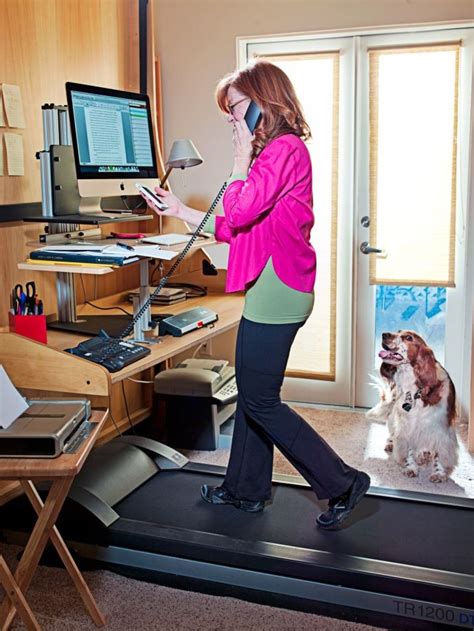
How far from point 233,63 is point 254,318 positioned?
6.85ft

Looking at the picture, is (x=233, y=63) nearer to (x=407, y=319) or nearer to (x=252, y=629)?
(x=407, y=319)

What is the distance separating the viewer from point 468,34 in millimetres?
3668

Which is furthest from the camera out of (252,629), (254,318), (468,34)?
(468,34)

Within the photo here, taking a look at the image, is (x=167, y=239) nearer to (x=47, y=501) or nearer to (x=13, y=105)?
(x=13, y=105)

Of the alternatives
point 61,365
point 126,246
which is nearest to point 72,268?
point 126,246

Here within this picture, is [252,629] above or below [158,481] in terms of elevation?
below

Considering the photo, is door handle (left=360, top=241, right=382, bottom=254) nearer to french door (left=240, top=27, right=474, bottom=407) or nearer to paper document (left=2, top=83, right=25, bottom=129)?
french door (left=240, top=27, right=474, bottom=407)

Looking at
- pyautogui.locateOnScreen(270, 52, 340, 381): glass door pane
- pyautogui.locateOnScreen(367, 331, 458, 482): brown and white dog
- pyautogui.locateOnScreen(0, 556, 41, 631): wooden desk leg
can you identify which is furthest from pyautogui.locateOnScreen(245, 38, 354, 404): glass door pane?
pyautogui.locateOnScreen(0, 556, 41, 631): wooden desk leg

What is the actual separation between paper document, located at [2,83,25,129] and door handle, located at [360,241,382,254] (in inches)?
72.5

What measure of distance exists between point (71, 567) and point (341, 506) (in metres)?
0.84

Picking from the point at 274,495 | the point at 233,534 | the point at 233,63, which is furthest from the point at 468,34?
the point at 233,534

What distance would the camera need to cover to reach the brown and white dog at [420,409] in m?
3.23

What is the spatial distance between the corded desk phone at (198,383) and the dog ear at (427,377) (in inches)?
32.5

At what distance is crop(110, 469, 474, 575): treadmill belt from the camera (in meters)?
2.30
